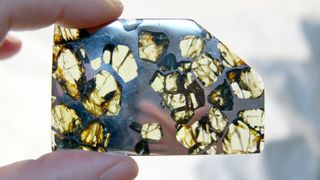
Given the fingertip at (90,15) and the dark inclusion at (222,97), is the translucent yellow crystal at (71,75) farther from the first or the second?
the dark inclusion at (222,97)

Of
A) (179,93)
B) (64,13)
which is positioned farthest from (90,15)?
(179,93)

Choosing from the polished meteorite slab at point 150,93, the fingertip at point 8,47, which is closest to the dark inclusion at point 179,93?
the polished meteorite slab at point 150,93

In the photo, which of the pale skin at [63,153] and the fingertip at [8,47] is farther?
the fingertip at [8,47]

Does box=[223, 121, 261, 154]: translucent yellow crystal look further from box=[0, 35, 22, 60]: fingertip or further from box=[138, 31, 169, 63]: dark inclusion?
box=[0, 35, 22, 60]: fingertip

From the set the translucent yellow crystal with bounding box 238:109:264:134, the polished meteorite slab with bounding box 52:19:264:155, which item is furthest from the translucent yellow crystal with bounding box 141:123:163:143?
the translucent yellow crystal with bounding box 238:109:264:134

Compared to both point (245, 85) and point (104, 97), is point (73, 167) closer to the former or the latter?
point (104, 97)
